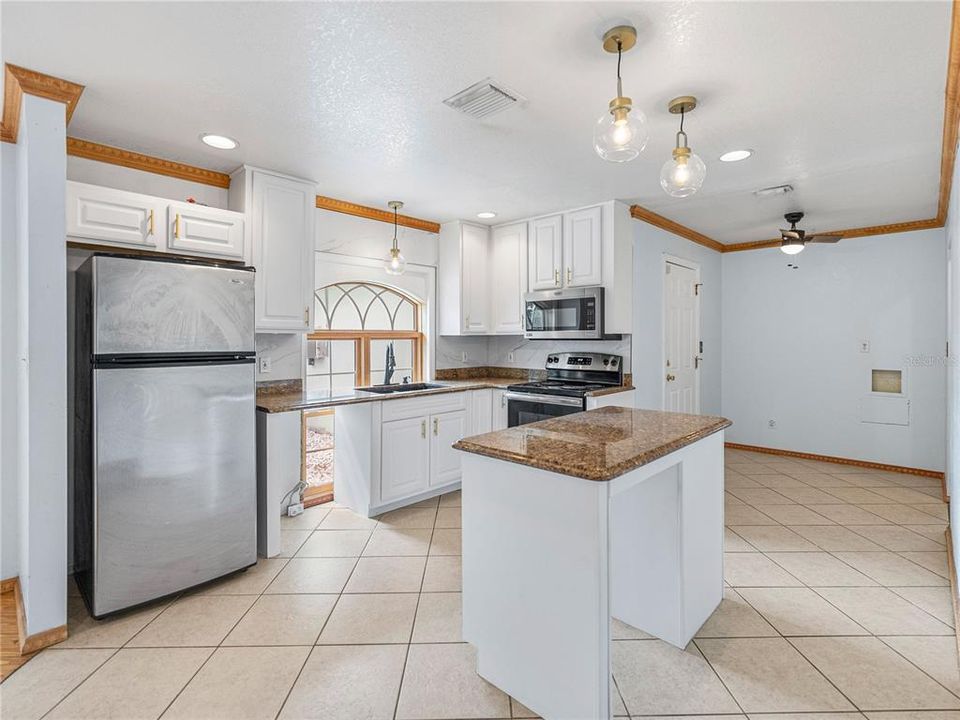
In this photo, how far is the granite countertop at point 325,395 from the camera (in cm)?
295

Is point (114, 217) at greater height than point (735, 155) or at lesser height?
lesser

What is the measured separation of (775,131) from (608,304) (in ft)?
5.12

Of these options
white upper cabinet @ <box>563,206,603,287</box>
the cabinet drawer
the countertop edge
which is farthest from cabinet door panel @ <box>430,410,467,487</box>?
the countertop edge

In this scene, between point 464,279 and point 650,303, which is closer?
point 650,303

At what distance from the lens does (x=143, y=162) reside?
284cm

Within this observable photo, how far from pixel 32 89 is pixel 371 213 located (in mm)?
2247

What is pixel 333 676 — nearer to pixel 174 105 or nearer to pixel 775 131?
pixel 174 105

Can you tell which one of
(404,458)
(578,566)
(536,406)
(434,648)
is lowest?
(434,648)

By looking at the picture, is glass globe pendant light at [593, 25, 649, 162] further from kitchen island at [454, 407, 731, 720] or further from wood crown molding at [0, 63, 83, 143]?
wood crown molding at [0, 63, 83, 143]

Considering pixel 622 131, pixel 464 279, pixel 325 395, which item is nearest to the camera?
pixel 622 131

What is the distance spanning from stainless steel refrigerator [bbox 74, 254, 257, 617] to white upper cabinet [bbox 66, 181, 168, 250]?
0.23 metres

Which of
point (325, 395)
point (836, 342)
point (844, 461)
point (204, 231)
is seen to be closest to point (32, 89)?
point (204, 231)

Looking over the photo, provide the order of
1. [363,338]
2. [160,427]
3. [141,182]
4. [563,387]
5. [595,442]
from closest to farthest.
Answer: [595,442], [160,427], [141,182], [563,387], [363,338]

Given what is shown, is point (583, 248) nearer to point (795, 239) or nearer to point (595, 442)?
point (795, 239)
